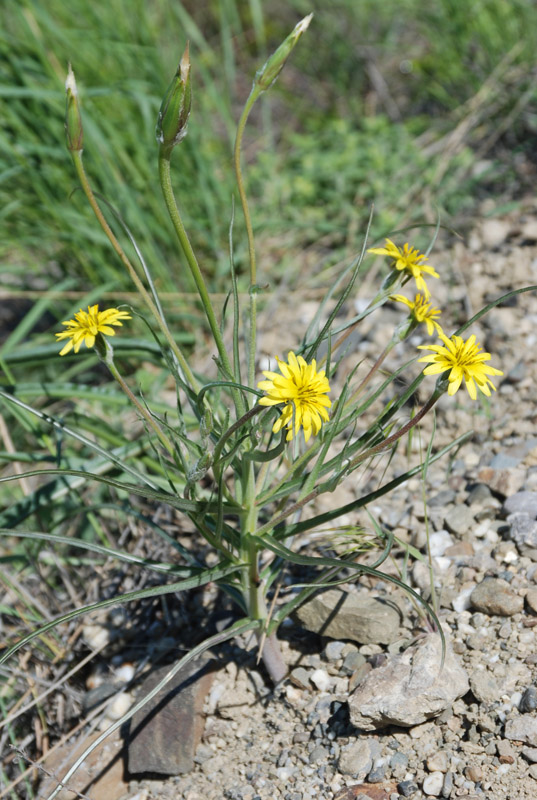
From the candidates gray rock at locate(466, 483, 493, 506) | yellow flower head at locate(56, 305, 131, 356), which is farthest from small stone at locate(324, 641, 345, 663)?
yellow flower head at locate(56, 305, 131, 356)

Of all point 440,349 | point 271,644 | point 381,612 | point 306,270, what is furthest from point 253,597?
point 306,270

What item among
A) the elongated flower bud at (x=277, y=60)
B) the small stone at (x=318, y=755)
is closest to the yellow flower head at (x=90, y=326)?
the elongated flower bud at (x=277, y=60)

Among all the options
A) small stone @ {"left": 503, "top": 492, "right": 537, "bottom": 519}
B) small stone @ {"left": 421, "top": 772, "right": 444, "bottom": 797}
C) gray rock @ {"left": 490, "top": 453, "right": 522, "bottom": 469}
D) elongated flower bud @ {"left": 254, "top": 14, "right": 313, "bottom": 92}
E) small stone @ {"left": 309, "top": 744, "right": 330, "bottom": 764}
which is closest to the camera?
elongated flower bud @ {"left": 254, "top": 14, "right": 313, "bottom": 92}

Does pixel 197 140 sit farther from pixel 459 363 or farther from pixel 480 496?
pixel 459 363

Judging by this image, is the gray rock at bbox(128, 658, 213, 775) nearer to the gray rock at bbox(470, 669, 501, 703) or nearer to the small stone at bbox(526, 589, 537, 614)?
the gray rock at bbox(470, 669, 501, 703)

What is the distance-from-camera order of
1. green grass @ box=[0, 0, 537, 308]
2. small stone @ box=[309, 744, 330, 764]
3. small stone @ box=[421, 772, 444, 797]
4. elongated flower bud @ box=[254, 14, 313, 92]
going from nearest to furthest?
elongated flower bud @ box=[254, 14, 313, 92], small stone @ box=[421, 772, 444, 797], small stone @ box=[309, 744, 330, 764], green grass @ box=[0, 0, 537, 308]

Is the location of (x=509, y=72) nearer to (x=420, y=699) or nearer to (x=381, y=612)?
(x=381, y=612)
